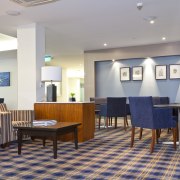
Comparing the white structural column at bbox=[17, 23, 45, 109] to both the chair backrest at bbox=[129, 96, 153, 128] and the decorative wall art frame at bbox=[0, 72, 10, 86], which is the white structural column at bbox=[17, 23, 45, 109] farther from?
the decorative wall art frame at bbox=[0, 72, 10, 86]

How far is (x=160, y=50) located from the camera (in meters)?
8.52

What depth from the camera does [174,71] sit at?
8.41 meters

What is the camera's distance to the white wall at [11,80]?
10.3 metres

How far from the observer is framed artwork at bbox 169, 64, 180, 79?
8.36 meters

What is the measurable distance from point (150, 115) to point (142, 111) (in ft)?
0.56

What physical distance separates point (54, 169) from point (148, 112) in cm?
173

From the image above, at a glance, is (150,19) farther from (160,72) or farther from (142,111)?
(160,72)

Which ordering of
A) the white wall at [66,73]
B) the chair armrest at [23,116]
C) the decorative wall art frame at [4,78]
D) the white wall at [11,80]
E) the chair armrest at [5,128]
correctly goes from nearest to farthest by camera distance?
the chair armrest at [5,128] < the chair armrest at [23,116] < the white wall at [11,80] < the decorative wall art frame at [4,78] < the white wall at [66,73]

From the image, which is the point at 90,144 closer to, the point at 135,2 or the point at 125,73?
the point at 135,2

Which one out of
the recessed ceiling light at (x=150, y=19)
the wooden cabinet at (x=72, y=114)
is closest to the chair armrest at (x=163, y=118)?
the wooden cabinet at (x=72, y=114)

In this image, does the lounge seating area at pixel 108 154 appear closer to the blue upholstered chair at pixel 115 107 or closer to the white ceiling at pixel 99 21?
the blue upholstered chair at pixel 115 107

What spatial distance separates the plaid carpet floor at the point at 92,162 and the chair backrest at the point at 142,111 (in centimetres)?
46

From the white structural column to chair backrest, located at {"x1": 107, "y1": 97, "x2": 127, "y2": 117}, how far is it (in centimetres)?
175

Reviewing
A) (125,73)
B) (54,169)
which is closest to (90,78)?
(125,73)
